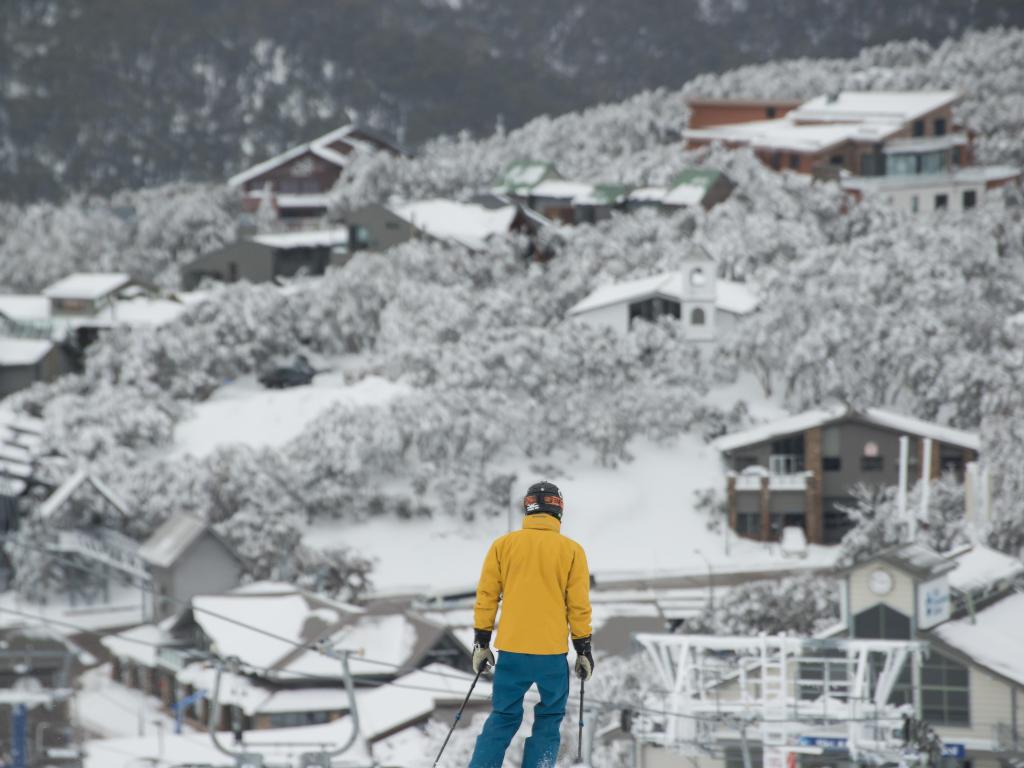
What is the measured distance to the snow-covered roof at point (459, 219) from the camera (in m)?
63.8

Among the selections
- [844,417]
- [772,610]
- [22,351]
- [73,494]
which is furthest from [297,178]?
[772,610]

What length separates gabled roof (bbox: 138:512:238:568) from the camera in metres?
44.6

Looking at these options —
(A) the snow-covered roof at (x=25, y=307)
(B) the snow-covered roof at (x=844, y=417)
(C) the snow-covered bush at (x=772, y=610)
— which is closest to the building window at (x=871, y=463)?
(B) the snow-covered roof at (x=844, y=417)

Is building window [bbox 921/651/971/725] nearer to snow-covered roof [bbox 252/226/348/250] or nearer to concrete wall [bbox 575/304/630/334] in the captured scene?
concrete wall [bbox 575/304/630/334]

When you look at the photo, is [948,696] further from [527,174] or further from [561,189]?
[527,174]

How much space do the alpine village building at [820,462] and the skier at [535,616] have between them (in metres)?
36.0

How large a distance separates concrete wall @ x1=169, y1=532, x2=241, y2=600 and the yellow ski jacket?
3305 centimetres

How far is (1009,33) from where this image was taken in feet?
319

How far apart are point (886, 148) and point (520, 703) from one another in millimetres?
61914

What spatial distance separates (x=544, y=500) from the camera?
1221cm

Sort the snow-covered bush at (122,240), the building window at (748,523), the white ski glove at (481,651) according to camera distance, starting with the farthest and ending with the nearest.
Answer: the snow-covered bush at (122,240) < the building window at (748,523) < the white ski glove at (481,651)

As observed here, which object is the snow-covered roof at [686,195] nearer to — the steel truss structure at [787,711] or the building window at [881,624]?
the building window at [881,624]

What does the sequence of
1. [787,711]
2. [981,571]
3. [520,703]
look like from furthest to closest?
[981,571] → [787,711] → [520,703]

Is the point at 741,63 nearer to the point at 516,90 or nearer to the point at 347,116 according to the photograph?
the point at 516,90
